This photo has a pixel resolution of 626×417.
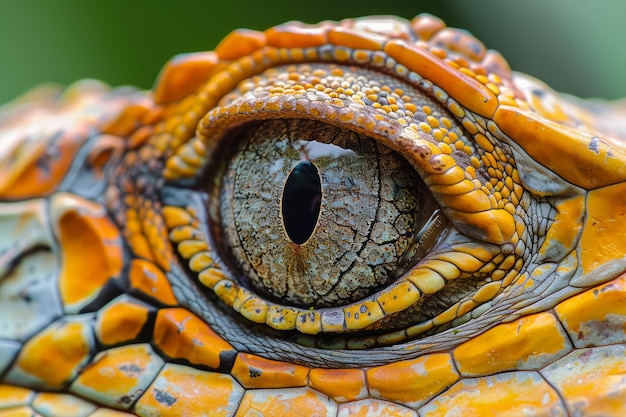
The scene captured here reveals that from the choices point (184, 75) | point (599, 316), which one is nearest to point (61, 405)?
point (184, 75)

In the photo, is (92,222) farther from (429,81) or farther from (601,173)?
(601,173)

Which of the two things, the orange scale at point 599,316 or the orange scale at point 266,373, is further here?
the orange scale at point 266,373

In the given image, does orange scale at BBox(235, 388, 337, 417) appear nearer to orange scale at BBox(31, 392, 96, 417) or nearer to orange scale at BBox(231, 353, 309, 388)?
orange scale at BBox(231, 353, 309, 388)

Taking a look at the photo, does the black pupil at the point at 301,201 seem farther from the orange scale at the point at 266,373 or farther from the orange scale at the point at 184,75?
the orange scale at the point at 184,75

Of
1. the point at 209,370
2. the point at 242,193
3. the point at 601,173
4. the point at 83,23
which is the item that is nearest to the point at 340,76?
the point at 242,193

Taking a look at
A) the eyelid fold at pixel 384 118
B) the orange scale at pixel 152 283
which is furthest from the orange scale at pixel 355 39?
the orange scale at pixel 152 283

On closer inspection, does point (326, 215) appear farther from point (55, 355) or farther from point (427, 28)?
point (55, 355)
